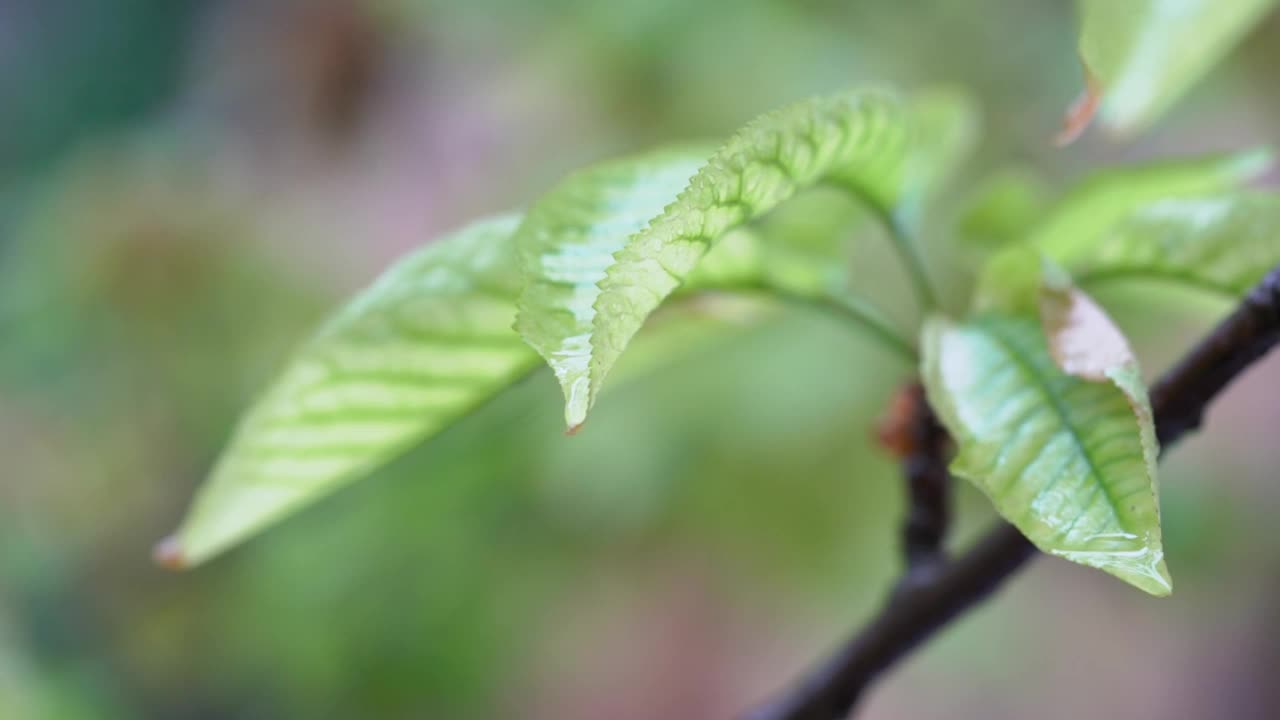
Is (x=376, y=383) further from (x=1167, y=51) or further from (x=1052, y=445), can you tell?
(x=1167, y=51)

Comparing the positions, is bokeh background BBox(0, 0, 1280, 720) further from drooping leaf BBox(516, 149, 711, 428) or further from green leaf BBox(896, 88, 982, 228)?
drooping leaf BBox(516, 149, 711, 428)

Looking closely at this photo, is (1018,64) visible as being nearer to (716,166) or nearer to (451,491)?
(451,491)

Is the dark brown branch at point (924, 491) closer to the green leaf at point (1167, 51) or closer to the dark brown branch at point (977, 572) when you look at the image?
the dark brown branch at point (977, 572)

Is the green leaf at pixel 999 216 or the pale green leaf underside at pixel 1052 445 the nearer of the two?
the pale green leaf underside at pixel 1052 445

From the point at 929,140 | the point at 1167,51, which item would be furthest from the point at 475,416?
the point at 1167,51

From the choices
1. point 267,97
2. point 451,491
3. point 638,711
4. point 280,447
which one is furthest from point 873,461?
point 267,97

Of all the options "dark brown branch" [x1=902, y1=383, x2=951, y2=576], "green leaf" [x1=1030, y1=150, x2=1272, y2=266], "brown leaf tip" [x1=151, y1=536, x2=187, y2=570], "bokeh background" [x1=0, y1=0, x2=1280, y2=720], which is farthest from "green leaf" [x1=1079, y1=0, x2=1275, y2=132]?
"bokeh background" [x1=0, y1=0, x2=1280, y2=720]

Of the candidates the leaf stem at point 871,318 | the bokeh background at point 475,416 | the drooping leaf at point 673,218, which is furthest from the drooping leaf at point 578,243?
the bokeh background at point 475,416
